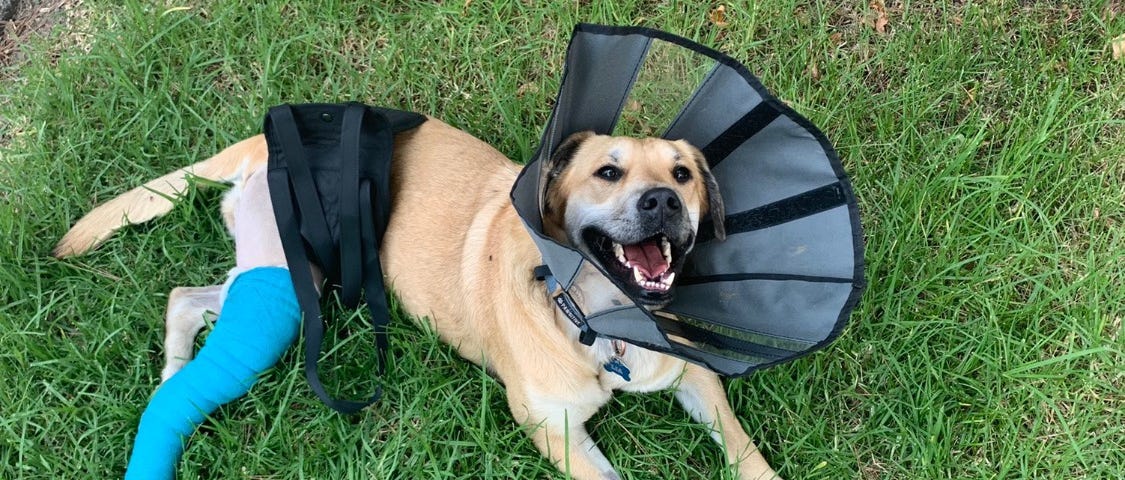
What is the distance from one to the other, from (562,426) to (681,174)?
989 mm

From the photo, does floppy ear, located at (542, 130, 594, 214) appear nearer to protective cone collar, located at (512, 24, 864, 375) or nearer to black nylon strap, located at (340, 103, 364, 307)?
protective cone collar, located at (512, 24, 864, 375)

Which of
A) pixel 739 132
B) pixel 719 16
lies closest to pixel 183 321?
pixel 739 132

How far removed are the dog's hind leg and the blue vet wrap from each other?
0.22 meters

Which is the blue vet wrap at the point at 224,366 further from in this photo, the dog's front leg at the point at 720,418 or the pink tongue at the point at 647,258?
the dog's front leg at the point at 720,418

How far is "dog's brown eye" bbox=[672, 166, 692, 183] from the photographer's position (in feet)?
8.93

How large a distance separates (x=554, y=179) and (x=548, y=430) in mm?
900

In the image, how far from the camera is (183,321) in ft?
10.6

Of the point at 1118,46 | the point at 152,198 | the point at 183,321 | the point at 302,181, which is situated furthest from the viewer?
the point at 1118,46

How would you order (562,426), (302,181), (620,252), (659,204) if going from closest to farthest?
1. (659,204)
2. (620,252)
3. (562,426)
4. (302,181)

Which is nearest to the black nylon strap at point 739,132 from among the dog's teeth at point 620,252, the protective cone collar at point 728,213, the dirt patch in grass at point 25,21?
the protective cone collar at point 728,213

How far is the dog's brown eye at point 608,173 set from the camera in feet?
8.83

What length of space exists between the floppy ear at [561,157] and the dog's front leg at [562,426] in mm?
673

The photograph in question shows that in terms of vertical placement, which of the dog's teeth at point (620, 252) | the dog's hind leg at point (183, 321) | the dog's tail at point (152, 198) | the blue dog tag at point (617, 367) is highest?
the dog's teeth at point (620, 252)

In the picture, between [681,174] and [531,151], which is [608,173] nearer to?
[681,174]
